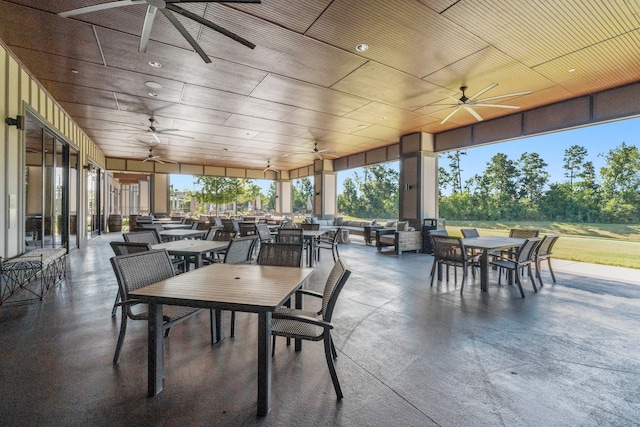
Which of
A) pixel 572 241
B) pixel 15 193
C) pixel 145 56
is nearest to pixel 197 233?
pixel 15 193

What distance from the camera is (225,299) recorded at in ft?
5.86

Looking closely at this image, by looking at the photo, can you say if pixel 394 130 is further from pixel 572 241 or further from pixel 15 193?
pixel 15 193

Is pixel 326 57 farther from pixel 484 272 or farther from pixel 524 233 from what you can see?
pixel 524 233

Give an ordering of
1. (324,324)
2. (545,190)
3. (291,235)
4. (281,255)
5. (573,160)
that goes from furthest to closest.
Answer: (545,190) → (573,160) → (291,235) → (281,255) → (324,324)

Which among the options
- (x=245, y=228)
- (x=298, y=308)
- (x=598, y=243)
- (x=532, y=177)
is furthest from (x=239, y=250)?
(x=532, y=177)

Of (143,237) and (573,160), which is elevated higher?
(573,160)

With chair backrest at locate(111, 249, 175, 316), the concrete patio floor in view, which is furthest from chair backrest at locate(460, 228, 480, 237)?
chair backrest at locate(111, 249, 175, 316)

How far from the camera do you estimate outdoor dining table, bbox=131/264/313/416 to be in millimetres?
1753

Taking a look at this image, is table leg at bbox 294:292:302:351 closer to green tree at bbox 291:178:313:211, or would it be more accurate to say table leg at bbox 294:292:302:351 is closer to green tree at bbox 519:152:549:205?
green tree at bbox 519:152:549:205

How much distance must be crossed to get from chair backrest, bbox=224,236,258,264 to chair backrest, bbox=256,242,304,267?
1.89 ft

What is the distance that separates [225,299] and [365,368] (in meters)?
1.27

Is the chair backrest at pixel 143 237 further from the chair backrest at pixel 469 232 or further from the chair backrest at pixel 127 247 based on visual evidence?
the chair backrest at pixel 469 232

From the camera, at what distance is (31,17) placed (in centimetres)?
356

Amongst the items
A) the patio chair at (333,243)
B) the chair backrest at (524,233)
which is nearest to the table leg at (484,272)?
the chair backrest at (524,233)
